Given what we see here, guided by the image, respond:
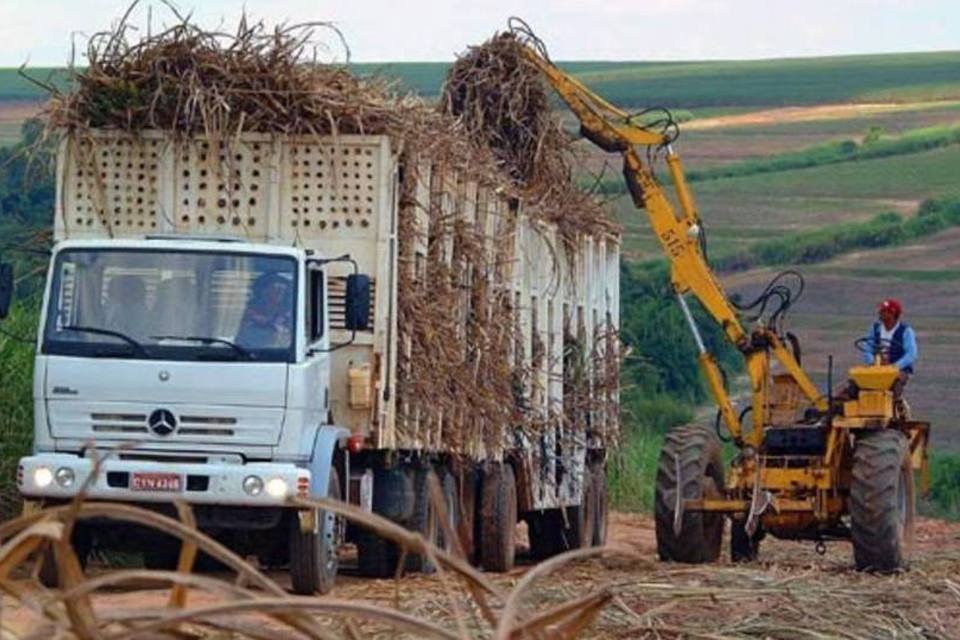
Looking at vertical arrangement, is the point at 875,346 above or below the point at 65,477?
above

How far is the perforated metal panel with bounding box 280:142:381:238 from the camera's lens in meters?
15.5

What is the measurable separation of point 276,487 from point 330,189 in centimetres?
223

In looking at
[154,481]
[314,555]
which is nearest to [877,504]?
[314,555]

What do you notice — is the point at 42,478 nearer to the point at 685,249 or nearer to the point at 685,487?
the point at 685,487

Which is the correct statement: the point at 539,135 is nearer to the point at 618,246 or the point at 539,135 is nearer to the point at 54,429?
the point at 618,246

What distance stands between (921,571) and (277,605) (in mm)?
14997

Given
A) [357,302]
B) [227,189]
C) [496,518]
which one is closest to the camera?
[357,302]

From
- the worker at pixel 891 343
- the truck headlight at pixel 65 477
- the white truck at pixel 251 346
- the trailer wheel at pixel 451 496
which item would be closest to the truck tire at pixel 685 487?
the worker at pixel 891 343

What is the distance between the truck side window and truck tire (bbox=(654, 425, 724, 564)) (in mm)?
4212

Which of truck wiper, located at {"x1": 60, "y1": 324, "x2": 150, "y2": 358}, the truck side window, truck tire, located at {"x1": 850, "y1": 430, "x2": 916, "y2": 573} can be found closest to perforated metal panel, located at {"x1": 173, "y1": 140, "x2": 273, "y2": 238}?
the truck side window

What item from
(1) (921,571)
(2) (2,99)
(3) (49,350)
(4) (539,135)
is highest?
(2) (2,99)

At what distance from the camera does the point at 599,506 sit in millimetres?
22641

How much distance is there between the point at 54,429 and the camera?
14.4 meters

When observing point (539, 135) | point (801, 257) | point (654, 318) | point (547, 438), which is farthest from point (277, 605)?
point (801, 257)
